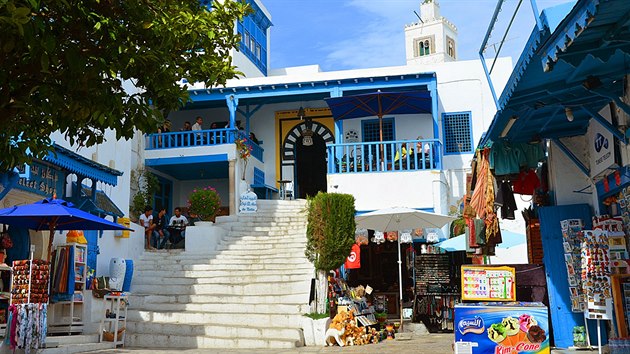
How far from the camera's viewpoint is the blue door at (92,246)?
1319 cm

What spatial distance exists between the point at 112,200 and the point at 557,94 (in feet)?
36.9

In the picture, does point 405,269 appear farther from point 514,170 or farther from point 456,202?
point 514,170

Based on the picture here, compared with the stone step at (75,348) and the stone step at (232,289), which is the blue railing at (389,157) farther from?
the stone step at (75,348)

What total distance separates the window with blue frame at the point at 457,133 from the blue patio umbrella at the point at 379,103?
3.08 ft

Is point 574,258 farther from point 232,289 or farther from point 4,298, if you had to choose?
point 4,298

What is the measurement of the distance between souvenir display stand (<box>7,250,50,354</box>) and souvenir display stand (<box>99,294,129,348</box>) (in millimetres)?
1246

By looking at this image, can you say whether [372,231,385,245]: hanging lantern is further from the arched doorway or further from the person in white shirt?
the arched doorway

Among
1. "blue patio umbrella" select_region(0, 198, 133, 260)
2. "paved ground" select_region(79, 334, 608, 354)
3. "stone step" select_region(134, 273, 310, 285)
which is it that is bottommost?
"paved ground" select_region(79, 334, 608, 354)

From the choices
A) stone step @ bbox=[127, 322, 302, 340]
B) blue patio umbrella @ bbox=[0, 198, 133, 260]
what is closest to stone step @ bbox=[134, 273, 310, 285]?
stone step @ bbox=[127, 322, 302, 340]

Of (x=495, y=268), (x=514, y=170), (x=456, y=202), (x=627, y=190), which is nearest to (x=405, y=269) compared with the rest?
(x=456, y=202)

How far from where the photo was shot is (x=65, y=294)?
10406mm

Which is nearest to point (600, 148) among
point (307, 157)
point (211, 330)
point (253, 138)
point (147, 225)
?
point (211, 330)

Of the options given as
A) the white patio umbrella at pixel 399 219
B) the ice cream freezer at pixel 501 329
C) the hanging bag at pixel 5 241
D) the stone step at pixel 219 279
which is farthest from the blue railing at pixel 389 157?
the ice cream freezer at pixel 501 329

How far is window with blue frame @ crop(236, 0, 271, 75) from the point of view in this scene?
2306cm
